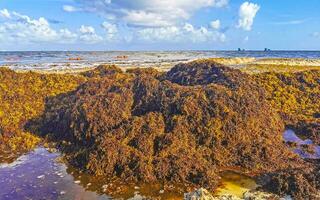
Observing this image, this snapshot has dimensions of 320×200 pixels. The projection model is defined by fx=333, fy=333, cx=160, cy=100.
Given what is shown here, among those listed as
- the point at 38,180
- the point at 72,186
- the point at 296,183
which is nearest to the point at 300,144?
the point at 296,183

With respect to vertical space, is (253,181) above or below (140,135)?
below

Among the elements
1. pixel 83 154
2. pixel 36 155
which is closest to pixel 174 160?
pixel 83 154

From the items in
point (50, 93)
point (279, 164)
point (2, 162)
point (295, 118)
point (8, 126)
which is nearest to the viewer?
point (279, 164)

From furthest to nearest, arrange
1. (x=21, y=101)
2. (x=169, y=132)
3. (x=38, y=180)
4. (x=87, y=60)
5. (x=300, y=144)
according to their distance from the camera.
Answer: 1. (x=87, y=60)
2. (x=21, y=101)
3. (x=300, y=144)
4. (x=169, y=132)
5. (x=38, y=180)

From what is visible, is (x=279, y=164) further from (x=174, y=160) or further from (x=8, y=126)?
(x=8, y=126)

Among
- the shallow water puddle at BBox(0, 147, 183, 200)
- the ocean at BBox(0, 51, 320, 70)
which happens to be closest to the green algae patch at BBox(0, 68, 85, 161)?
the shallow water puddle at BBox(0, 147, 183, 200)

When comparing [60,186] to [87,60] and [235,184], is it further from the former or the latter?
[87,60]

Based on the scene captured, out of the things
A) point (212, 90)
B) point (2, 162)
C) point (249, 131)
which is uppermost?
point (212, 90)
